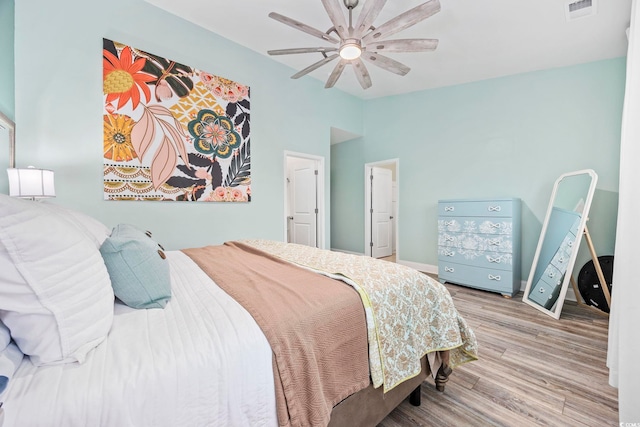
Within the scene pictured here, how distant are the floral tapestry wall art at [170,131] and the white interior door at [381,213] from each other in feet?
8.85

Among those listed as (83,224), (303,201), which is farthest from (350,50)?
(303,201)

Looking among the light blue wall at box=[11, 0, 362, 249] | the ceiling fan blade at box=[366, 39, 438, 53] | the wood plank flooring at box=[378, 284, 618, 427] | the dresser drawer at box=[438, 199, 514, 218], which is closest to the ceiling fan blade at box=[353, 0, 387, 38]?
the ceiling fan blade at box=[366, 39, 438, 53]

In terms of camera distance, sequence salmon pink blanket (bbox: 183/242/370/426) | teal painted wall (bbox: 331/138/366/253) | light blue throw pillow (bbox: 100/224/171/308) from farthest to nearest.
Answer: teal painted wall (bbox: 331/138/366/253)
light blue throw pillow (bbox: 100/224/171/308)
salmon pink blanket (bbox: 183/242/370/426)

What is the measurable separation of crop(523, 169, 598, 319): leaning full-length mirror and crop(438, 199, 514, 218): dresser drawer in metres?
0.45

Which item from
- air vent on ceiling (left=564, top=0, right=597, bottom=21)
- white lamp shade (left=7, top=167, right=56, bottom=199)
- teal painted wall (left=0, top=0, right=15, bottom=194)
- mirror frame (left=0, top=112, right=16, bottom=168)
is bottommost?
white lamp shade (left=7, top=167, right=56, bottom=199)

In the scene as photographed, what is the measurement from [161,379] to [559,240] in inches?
147

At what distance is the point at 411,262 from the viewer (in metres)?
4.44

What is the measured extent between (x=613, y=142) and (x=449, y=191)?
5.68 ft

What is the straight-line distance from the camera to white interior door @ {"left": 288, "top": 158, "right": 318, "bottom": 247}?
4.39m

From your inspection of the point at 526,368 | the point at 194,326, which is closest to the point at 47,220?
Result: the point at 194,326

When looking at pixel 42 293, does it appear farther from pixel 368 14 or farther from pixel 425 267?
pixel 425 267

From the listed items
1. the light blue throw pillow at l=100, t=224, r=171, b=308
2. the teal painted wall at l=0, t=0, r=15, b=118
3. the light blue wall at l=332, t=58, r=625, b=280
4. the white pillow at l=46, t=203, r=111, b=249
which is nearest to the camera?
the light blue throw pillow at l=100, t=224, r=171, b=308

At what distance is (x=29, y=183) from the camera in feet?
6.01

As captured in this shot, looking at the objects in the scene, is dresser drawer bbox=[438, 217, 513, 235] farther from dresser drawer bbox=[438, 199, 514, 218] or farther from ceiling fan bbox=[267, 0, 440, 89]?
ceiling fan bbox=[267, 0, 440, 89]
